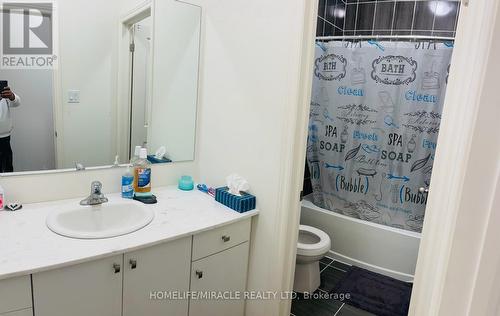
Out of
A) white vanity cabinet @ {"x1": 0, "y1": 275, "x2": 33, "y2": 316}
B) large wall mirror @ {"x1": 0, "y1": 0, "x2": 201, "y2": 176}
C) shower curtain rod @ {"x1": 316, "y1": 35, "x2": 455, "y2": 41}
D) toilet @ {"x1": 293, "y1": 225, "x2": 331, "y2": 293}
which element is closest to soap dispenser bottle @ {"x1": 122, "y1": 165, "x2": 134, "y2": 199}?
large wall mirror @ {"x1": 0, "y1": 0, "x2": 201, "y2": 176}

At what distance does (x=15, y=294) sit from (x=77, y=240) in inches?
9.3

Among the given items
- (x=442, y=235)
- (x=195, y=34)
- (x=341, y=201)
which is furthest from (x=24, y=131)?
(x=341, y=201)

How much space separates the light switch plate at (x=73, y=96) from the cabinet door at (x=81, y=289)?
82cm

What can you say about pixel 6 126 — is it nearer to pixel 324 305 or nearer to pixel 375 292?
pixel 324 305

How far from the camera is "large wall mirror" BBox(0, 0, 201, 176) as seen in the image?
139 centimetres

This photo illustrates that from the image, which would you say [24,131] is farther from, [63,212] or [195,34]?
[195,34]

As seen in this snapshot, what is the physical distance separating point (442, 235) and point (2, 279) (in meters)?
1.13

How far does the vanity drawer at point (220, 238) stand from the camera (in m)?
1.40

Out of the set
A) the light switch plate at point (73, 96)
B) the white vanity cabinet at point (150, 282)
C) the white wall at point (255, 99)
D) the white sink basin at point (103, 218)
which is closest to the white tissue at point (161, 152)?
the white wall at point (255, 99)

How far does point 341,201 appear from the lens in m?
2.72

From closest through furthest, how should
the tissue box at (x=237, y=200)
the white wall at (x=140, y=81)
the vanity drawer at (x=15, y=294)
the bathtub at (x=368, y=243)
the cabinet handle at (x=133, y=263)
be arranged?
the vanity drawer at (x=15, y=294) < the cabinet handle at (x=133, y=263) < the tissue box at (x=237, y=200) < the white wall at (x=140, y=81) < the bathtub at (x=368, y=243)

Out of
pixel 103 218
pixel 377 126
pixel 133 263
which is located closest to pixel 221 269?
pixel 133 263

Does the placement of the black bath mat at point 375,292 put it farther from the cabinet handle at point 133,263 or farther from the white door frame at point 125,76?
the white door frame at point 125,76

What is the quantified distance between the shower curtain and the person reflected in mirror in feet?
6.92
